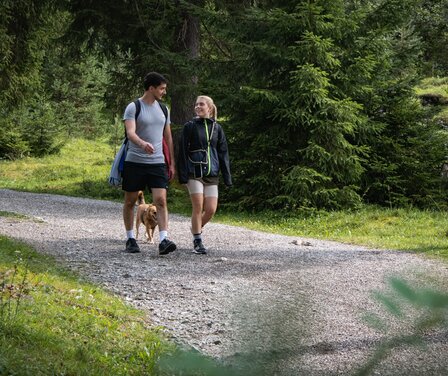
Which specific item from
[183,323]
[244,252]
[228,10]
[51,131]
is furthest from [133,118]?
[51,131]

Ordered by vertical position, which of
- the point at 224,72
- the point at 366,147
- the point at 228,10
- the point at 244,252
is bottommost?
the point at 244,252

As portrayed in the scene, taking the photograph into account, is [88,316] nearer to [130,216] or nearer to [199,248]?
[130,216]

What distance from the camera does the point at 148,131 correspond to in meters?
8.90

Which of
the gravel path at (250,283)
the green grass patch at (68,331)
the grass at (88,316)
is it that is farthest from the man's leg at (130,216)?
the green grass patch at (68,331)

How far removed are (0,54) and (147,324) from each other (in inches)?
708

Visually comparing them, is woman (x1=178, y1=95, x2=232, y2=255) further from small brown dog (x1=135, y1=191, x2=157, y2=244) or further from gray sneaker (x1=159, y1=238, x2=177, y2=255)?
small brown dog (x1=135, y1=191, x2=157, y2=244)

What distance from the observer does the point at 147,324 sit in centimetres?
597

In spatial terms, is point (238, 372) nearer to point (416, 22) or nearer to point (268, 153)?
point (268, 153)

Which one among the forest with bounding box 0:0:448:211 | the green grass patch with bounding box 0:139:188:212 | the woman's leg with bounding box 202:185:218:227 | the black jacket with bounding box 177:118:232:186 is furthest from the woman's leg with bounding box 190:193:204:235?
the green grass patch with bounding box 0:139:188:212

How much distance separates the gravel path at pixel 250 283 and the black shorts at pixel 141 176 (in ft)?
2.92

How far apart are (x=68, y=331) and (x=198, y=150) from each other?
443 cm

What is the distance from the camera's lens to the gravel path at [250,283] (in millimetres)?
929

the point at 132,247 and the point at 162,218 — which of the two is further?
the point at 132,247

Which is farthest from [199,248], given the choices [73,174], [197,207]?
[73,174]
